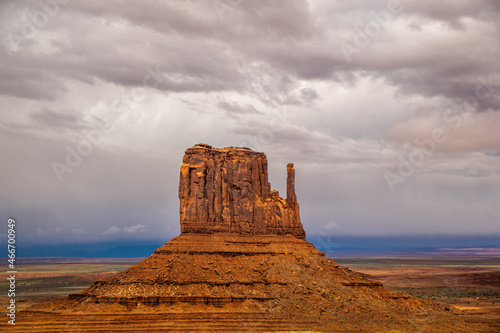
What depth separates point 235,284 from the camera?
102125 mm

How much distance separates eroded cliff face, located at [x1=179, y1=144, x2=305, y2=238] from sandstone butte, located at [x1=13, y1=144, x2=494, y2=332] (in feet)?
0.64

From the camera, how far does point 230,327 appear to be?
3615 inches

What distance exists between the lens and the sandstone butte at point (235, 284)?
93.8 m

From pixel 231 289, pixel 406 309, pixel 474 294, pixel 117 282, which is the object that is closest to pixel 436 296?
pixel 474 294

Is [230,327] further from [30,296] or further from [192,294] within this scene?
[30,296]

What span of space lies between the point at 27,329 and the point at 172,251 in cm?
2671

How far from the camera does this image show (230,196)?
116 metres

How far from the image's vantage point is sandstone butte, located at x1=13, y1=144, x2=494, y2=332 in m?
93.8

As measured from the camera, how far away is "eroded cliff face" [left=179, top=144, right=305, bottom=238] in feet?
373

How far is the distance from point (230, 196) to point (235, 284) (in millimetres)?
20156

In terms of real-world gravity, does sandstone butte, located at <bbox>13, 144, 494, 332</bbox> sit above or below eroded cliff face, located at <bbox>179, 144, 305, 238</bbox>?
below

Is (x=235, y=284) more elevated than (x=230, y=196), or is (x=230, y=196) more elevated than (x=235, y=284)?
(x=230, y=196)

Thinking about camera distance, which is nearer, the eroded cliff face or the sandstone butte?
the sandstone butte

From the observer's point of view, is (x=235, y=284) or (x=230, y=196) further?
(x=230, y=196)
